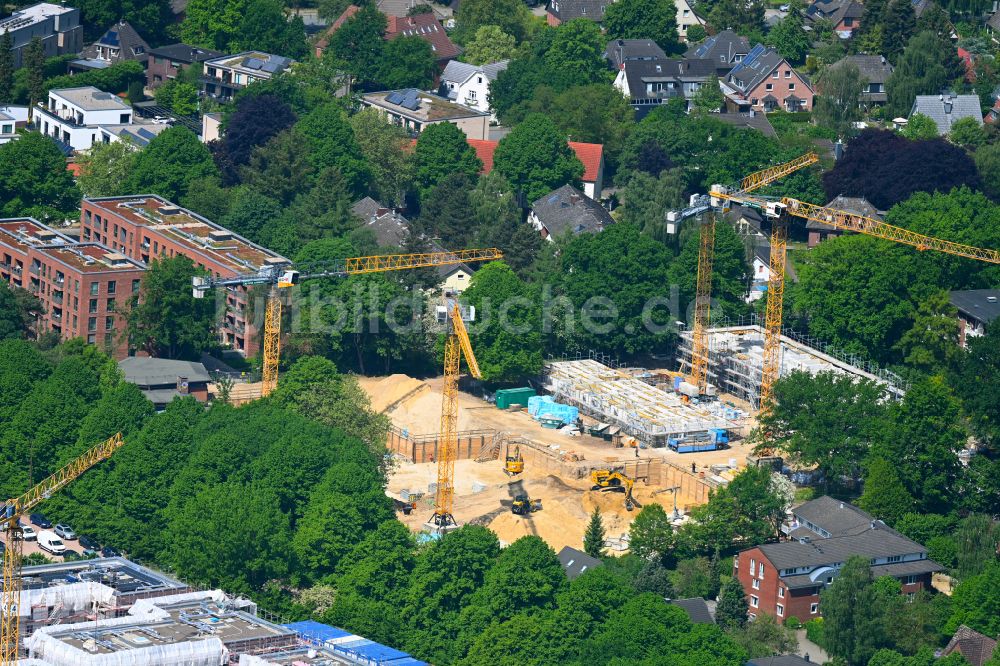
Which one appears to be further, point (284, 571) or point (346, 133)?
point (346, 133)

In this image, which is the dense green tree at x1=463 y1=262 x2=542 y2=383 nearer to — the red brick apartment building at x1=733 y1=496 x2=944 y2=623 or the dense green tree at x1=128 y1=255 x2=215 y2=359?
the dense green tree at x1=128 y1=255 x2=215 y2=359

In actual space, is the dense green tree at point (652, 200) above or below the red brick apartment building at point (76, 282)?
above

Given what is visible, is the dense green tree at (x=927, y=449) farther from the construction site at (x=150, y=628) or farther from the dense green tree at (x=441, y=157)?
the dense green tree at (x=441, y=157)

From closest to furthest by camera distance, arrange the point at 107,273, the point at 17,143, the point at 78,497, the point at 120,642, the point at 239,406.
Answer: the point at 120,642
the point at 78,497
the point at 239,406
the point at 107,273
the point at 17,143

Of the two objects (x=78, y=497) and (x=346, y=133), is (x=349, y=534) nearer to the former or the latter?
(x=78, y=497)

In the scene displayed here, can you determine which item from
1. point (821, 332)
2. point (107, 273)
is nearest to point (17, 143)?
point (107, 273)

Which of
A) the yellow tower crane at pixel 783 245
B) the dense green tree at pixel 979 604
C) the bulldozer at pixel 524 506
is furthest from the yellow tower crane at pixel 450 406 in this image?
the dense green tree at pixel 979 604

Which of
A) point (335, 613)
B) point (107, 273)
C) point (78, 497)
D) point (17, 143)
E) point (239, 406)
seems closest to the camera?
point (335, 613)
